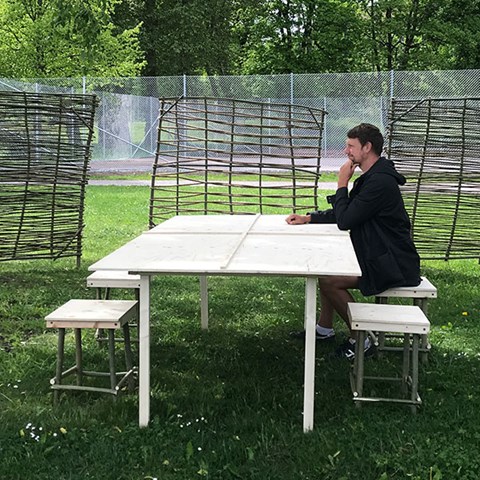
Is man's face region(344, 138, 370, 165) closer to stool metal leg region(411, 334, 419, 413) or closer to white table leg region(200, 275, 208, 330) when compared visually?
stool metal leg region(411, 334, 419, 413)

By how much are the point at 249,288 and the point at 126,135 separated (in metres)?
15.3

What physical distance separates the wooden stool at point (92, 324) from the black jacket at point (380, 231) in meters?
1.52

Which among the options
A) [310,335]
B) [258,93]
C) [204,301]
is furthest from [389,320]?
[258,93]

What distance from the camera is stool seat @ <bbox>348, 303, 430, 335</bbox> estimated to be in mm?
3596

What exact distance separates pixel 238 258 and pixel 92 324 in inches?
36.3

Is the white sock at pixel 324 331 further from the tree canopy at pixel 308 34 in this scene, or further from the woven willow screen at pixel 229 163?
the tree canopy at pixel 308 34

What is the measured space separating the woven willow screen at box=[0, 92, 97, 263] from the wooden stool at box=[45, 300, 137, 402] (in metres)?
3.28

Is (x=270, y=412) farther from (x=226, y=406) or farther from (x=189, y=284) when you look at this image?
(x=189, y=284)

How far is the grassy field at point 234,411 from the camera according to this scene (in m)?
3.15

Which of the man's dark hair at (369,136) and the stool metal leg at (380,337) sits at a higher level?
the man's dark hair at (369,136)

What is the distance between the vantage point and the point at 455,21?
2825 cm

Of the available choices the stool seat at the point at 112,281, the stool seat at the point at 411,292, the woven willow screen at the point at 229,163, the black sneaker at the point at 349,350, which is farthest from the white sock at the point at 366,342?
the woven willow screen at the point at 229,163

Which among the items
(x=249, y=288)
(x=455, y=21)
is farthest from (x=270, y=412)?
(x=455, y=21)

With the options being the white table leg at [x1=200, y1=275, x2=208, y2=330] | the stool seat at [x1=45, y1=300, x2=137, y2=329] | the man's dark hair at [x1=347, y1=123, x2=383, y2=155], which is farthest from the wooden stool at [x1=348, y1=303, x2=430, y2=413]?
the white table leg at [x1=200, y1=275, x2=208, y2=330]
